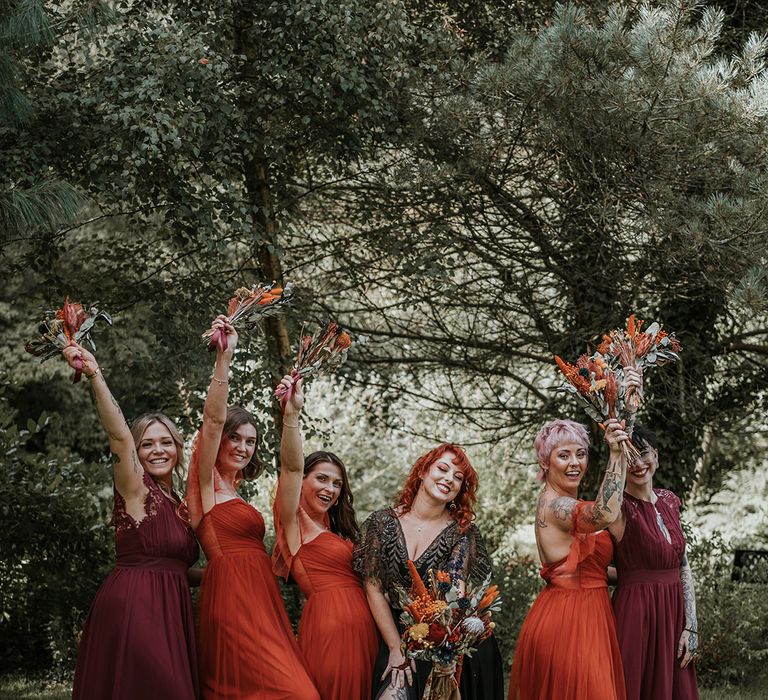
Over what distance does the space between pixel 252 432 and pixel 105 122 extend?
2.43 meters

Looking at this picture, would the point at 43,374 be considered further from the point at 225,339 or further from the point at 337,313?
the point at 225,339

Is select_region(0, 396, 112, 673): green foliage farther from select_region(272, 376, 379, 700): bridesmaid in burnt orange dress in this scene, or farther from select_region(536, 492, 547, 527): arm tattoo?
select_region(536, 492, 547, 527): arm tattoo

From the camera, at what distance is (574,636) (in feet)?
16.2

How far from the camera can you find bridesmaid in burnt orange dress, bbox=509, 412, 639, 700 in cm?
484

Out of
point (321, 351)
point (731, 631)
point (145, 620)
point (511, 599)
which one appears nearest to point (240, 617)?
point (145, 620)

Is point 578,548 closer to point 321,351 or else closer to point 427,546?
point 427,546

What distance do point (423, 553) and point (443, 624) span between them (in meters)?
0.49

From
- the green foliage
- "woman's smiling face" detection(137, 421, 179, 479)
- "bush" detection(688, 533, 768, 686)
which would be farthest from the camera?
"bush" detection(688, 533, 768, 686)

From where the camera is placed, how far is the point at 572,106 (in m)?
6.93

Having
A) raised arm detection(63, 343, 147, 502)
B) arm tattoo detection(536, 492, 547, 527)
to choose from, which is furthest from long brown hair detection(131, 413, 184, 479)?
arm tattoo detection(536, 492, 547, 527)

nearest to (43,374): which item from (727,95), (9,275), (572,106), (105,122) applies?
(9,275)

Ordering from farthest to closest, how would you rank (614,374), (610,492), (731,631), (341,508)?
(731,631) < (341,508) < (614,374) < (610,492)

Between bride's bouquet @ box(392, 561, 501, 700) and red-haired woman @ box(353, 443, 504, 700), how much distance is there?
0.23 meters

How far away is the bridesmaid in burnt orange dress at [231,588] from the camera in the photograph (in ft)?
15.6
